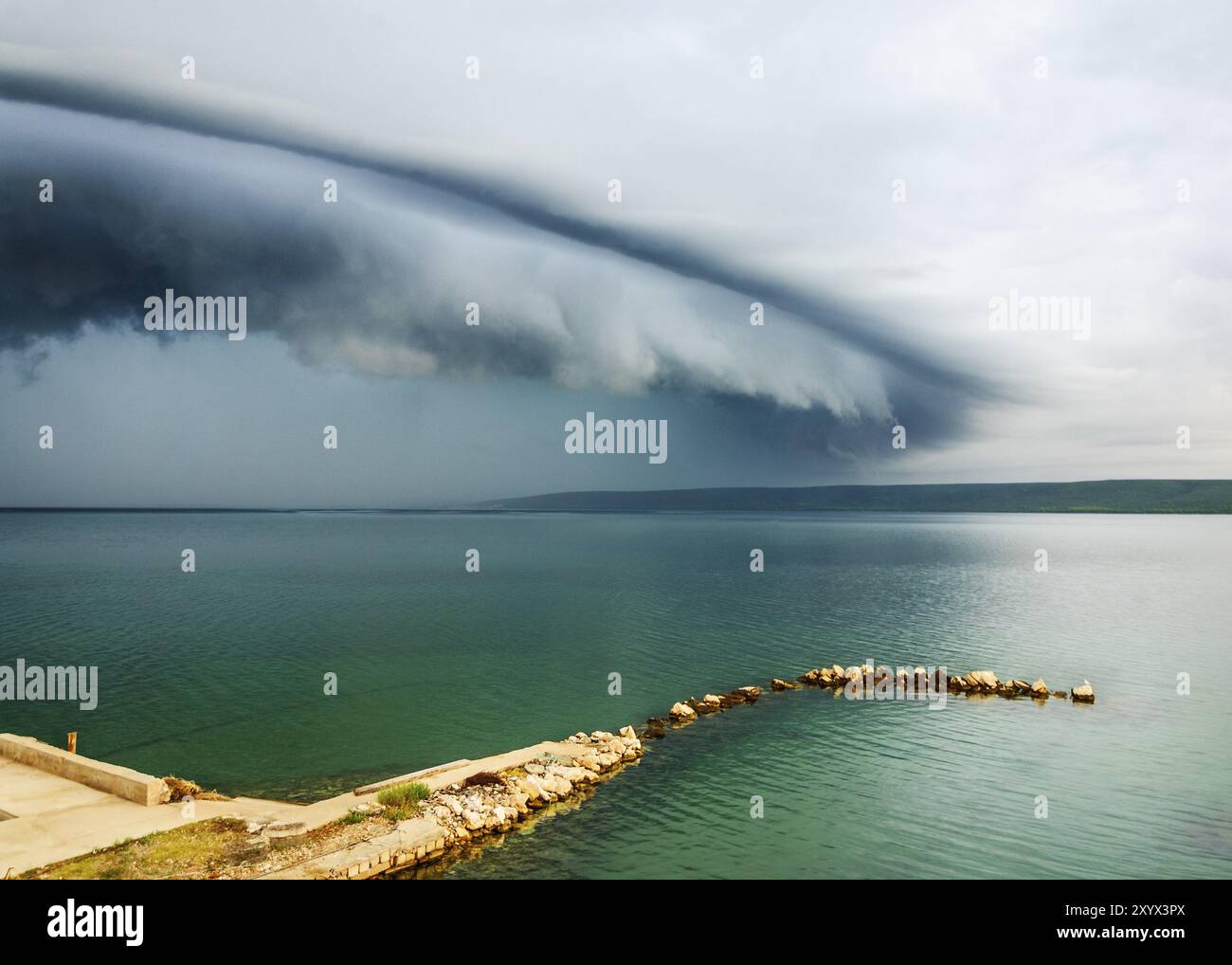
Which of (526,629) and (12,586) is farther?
(12,586)

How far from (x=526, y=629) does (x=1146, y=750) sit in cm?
4598

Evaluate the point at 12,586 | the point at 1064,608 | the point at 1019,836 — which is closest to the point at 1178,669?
the point at 1064,608

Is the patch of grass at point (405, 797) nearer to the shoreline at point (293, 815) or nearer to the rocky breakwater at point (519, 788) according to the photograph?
the shoreline at point (293, 815)

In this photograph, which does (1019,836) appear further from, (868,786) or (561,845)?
(561,845)

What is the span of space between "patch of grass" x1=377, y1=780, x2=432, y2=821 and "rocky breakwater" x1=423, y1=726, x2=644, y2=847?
332mm

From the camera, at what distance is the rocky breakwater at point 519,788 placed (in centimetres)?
2323

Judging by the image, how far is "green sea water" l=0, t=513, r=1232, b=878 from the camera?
23.5m

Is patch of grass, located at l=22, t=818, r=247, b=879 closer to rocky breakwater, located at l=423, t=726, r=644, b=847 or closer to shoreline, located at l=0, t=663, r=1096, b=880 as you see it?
shoreline, located at l=0, t=663, r=1096, b=880

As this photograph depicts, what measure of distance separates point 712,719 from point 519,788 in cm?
1456

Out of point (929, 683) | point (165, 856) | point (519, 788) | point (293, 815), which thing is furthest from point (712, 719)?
point (165, 856)

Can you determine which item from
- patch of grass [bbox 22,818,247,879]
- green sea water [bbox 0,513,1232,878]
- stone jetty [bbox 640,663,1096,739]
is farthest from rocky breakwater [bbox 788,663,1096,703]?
patch of grass [bbox 22,818,247,879]

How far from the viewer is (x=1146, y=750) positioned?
3297 centimetres
